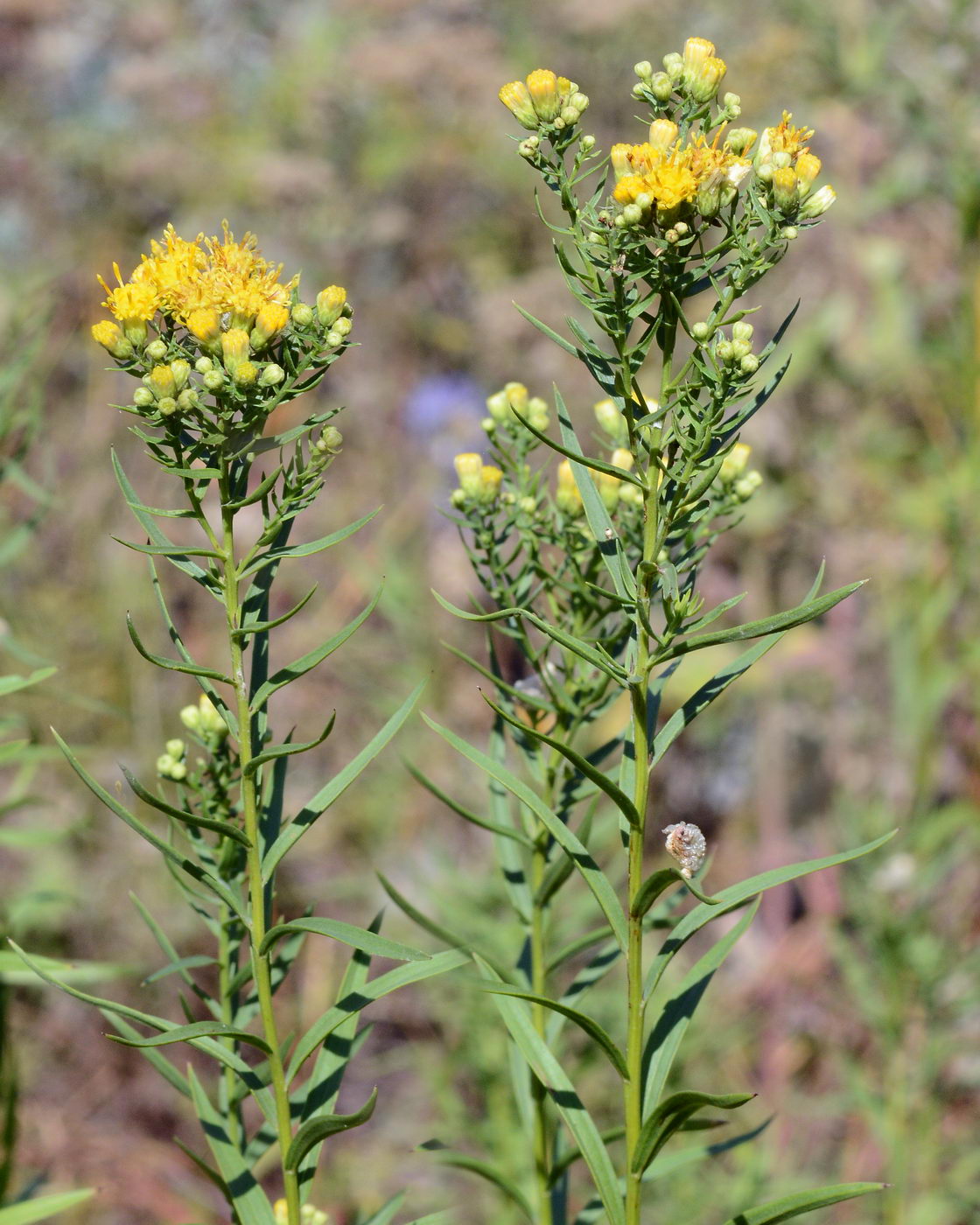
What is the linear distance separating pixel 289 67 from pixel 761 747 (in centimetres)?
281

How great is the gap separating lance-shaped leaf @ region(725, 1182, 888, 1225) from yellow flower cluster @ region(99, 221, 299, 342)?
2.05 ft

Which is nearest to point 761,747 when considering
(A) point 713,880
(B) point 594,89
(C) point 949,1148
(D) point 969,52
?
(A) point 713,880

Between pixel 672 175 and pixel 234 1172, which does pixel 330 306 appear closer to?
pixel 672 175

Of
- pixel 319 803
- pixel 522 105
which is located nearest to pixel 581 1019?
pixel 319 803

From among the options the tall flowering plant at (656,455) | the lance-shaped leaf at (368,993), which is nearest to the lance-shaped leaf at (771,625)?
the tall flowering plant at (656,455)

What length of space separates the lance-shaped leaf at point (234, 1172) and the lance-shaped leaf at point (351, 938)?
15 cm

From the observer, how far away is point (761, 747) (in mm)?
2975

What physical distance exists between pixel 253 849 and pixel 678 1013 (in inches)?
12.7

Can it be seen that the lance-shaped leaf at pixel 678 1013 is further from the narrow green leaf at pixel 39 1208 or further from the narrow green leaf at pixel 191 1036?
the narrow green leaf at pixel 39 1208

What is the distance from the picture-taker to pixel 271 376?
28.3 inches

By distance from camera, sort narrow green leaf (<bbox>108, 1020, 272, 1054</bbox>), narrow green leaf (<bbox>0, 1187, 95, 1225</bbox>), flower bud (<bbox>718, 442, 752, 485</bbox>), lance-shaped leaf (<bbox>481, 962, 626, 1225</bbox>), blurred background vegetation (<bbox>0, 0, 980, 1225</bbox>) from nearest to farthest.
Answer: narrow green leaf (<bbox>108, 1020, 272, 1054</bbox>)
lance-shaped leaf (<bbox>481, 962, 626, 1225</bbox>)
narrow green leaf (<bbox>0, 1187, 95, 1225</bbox>)
flower bud (<bbox>718, 442, 752, 485</bbox>)
blurred background vegetation (<bbox>0, 0, 980, 1225</bbox>)

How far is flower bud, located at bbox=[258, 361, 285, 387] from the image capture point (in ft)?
2.35

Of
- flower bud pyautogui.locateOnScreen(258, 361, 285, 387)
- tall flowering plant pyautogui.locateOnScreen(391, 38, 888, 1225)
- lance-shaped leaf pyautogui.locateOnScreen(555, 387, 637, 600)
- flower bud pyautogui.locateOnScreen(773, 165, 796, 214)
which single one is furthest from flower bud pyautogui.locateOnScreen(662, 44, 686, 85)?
flower bud pyautogui.locateOnScreen(258, 361, 285, 387)

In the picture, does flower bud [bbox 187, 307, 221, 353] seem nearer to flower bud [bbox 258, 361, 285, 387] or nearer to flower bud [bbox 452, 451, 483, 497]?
flower bud [bbox 258, 361, 285, 387]
